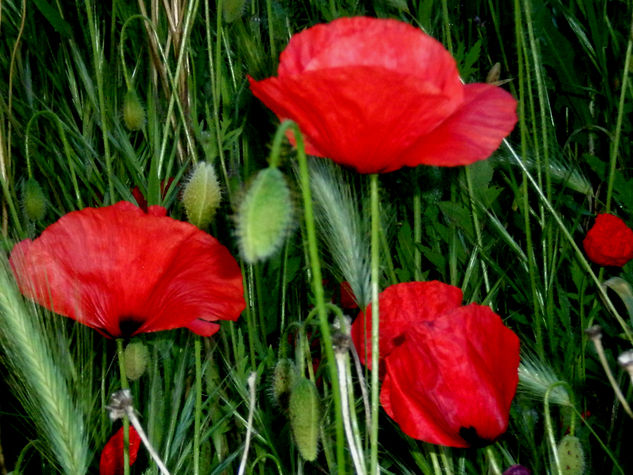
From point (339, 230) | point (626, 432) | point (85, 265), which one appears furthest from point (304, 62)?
point (626, 432)

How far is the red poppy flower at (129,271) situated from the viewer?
642 millimetres

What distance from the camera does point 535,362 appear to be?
732 mm

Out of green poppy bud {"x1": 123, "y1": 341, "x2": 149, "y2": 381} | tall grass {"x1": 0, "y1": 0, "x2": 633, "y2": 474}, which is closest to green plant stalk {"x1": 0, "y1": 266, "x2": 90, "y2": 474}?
tall grass {"x1": 0, "y1": 0, "x2": 633, "y2": 474}

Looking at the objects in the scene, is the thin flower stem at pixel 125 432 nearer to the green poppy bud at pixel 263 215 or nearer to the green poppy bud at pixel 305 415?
the green poppy bud at pixel 305 415

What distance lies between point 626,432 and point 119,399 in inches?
18.4

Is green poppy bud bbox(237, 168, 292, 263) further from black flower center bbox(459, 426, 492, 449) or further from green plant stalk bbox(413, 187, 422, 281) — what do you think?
green plant stalk bbox(413, 187, 422, 281)

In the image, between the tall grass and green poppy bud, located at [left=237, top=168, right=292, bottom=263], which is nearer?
green poppy bud, located at [left=237, top=168, right=292, bottom=263]

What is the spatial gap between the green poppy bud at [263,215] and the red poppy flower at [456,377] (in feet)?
0.59

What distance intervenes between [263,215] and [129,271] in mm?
232

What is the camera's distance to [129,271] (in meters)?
0.65

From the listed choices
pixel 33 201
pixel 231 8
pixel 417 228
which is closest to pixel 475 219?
pixel 417 228

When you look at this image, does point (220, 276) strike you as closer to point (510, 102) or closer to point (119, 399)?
point (119, 399)

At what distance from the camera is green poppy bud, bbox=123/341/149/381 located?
0.71 metres

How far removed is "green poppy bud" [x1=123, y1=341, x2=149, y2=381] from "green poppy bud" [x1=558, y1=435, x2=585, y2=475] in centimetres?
33
